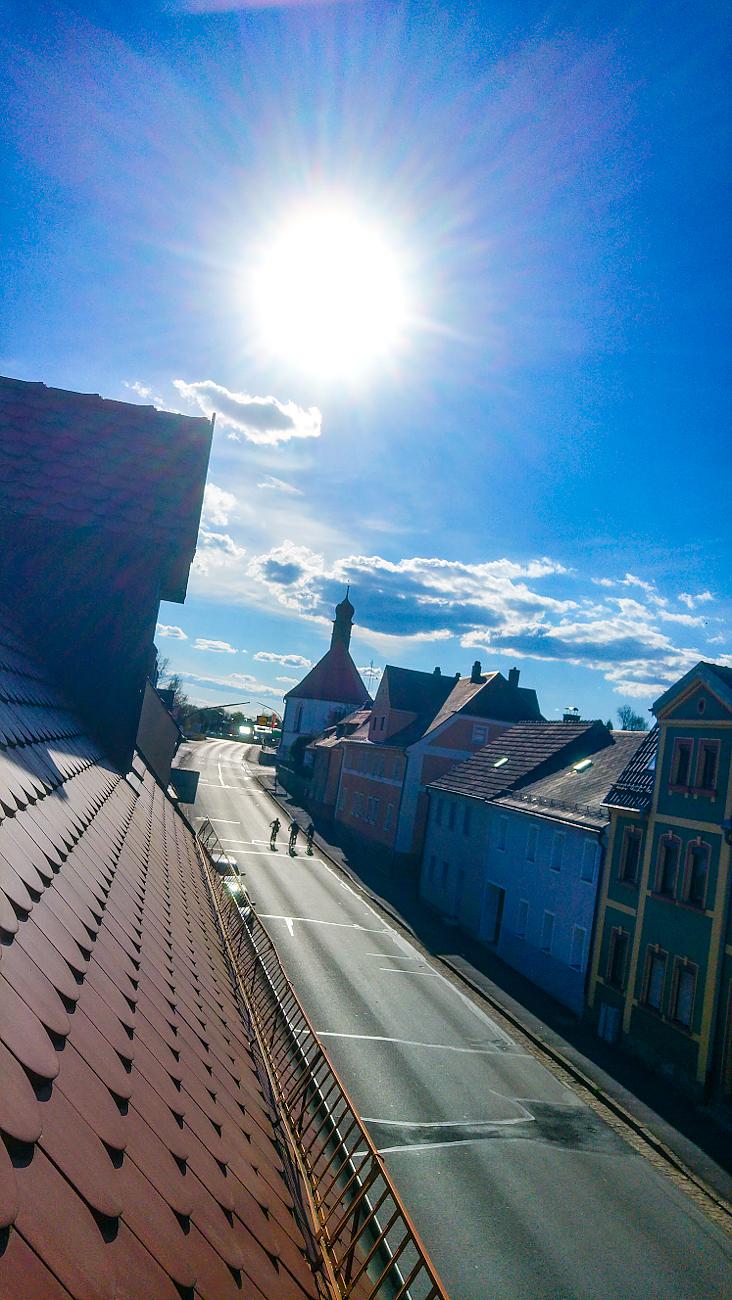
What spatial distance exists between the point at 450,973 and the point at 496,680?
25678 mm

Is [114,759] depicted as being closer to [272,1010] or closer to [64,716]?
[64,716]

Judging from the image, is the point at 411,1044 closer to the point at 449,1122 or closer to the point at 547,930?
the point at 449,1122

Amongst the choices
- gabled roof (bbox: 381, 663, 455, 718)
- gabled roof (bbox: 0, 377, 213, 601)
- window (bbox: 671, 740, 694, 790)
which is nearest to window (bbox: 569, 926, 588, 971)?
window (bbox: 671, 740, 694, 790)

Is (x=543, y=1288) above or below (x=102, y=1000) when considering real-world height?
below

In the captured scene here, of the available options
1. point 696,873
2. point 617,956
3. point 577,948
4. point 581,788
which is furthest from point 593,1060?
point 581,788

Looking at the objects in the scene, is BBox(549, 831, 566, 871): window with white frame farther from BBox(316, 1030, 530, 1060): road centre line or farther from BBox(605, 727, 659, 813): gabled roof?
BBox(316, 1030, 530, 1060): road centre line

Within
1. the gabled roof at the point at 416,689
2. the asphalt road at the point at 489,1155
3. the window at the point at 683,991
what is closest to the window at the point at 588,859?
the window at the point at 683,991

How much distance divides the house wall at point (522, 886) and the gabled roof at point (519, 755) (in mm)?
931

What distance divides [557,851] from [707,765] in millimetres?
8781

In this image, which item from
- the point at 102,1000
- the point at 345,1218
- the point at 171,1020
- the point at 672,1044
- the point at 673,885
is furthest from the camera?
the point at 673,885

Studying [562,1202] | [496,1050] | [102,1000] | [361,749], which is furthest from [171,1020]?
[361,749]

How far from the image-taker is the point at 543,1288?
11.9 meters

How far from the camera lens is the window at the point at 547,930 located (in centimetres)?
2955

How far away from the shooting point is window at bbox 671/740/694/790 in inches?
936
